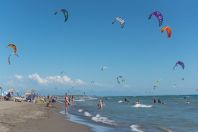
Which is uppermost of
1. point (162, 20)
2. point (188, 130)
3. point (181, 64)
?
point (162, 20)

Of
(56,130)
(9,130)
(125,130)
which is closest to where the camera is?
(9,130)

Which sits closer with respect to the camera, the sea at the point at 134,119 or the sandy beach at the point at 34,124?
the sandy beach at the point at 34,124

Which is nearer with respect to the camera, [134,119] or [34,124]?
[34,124]

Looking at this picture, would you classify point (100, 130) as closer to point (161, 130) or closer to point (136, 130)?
point (136, 130)

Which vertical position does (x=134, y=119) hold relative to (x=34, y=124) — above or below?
below

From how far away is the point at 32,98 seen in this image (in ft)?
159

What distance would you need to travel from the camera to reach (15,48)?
26078 mm

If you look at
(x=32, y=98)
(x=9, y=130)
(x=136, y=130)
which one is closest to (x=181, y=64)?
(x=136, y=130)

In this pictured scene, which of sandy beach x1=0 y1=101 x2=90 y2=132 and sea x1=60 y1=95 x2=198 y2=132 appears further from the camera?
sea x1=60 y1=95 x2=198 y2=132

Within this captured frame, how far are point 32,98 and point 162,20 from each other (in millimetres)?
30649

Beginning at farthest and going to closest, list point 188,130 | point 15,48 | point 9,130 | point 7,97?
point 7,97 < point 15,48 < point 188,130 < point 9,130

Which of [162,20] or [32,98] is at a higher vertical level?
[162,20]

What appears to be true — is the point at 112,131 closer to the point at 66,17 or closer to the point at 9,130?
the point at 9,130

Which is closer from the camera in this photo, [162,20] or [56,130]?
[56,130]
